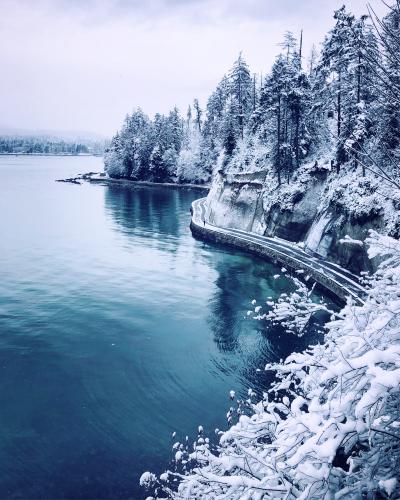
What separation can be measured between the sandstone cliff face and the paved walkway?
3.13 ft

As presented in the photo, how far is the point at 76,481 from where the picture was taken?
12516 mm

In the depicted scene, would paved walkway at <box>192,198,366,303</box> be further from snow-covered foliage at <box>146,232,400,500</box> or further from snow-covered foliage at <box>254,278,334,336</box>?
snow-covered foliage at <box>146,232,400,500</box>

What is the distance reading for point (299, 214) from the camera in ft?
135

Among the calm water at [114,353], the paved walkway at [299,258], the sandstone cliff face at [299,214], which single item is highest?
the sandstone cliff face at [299,214]

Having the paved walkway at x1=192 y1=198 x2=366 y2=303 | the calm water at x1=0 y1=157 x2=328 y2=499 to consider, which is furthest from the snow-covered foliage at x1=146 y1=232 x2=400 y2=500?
the paved walkway at x1=192 y1=198 x2=366 y2=303

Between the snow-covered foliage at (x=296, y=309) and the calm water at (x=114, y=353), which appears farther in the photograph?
the calm water at (x=114, y=353)

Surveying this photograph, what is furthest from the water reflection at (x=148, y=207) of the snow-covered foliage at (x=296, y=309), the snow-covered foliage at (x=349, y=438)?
the snow-covered foliage at (x=349, y=438)

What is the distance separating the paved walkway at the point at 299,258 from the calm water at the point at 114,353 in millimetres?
2064

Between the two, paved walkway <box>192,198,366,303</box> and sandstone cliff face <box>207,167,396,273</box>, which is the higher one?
sandstone cliff face <box>207,167,396,273</box>

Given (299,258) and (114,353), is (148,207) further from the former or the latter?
(114,353)

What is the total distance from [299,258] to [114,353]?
66.1 feet

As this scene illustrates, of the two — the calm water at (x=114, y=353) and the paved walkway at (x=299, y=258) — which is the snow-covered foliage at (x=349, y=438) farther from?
the paved walkway at (x=299, y=258)

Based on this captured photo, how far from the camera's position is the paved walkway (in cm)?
2675

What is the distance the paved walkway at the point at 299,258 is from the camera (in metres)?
26.8
